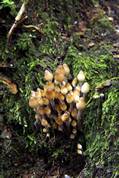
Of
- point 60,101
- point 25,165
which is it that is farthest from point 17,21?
→ point 25,165

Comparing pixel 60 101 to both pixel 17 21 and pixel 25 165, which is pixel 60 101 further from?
pixel 17 21

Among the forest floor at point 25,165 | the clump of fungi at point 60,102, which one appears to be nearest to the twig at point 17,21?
the clump of fungi at point 60,102

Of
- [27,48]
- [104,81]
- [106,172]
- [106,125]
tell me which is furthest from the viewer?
[27,48]

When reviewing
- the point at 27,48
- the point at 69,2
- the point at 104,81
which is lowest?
the point at 104,81

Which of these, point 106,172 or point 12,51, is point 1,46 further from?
point 106,172

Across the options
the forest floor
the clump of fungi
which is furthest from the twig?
the forest floor

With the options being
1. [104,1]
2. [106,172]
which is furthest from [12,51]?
[104,1]

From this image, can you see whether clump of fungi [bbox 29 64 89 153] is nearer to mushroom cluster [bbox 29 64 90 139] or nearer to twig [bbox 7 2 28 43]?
mushroom cluster [bbox 29 64 90 139]
